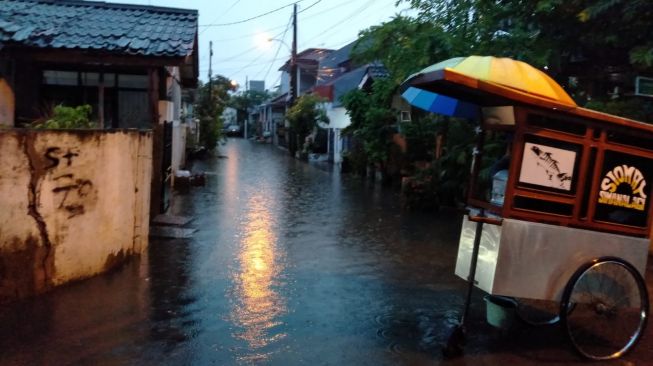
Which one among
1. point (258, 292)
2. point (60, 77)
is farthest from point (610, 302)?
point (60, 77)

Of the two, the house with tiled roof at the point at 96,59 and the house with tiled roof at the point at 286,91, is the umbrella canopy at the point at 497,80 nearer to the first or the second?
the house with tiled roof at the point at 96,59

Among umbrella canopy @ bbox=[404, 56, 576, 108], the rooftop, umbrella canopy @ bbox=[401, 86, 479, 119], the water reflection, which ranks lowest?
the water reflection

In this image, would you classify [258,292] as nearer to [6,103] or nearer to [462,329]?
[462,329]

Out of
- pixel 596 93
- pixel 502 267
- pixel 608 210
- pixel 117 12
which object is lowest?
pixel 502 267

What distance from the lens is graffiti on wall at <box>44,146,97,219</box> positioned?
577 centimetres

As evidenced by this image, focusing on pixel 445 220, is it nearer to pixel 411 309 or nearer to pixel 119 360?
pixel 411 309

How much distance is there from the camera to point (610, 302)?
470 cm

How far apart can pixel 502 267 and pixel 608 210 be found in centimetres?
107

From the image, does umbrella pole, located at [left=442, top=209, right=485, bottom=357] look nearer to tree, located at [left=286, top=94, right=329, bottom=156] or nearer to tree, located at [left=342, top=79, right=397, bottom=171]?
tree, located at [left=342, top=79, right=397, bottom=171]

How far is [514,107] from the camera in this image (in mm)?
4254

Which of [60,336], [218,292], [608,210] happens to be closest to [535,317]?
[608,210]

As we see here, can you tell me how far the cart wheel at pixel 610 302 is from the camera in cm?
450

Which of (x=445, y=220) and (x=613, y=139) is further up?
(x=613, y=139)

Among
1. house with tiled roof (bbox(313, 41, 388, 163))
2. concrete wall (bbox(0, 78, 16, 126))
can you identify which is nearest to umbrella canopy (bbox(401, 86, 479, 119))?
concrete wall (bbox(0, 78, 16, 126))
